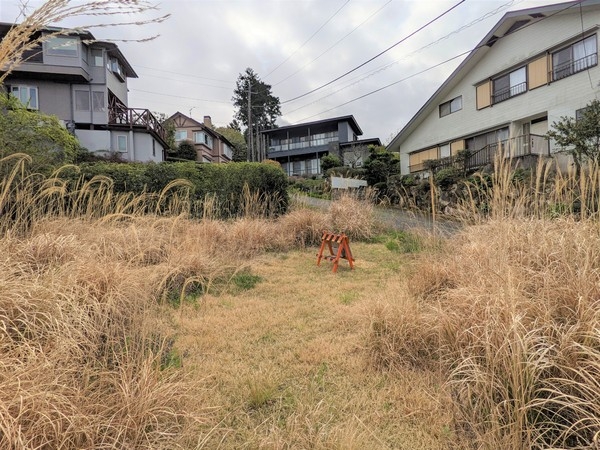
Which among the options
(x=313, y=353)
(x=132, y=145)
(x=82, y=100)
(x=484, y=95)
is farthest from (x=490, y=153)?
(x=82, y=100)

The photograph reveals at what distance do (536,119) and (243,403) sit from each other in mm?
17249

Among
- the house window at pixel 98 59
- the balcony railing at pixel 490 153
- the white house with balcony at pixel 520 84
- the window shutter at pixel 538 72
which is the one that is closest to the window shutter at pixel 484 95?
the white house with balcony at pixel 520 84

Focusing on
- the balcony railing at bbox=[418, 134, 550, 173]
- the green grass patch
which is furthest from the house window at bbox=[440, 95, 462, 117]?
the green grass patch

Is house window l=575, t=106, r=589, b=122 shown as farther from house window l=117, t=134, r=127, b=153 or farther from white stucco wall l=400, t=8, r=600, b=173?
house window l=117, t=134, r=127, b=153

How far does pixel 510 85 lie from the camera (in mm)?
15273

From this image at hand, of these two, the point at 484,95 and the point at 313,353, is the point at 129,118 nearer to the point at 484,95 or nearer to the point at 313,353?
the point at 484,95

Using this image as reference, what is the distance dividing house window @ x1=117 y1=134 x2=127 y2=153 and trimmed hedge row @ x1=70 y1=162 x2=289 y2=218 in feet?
46.5

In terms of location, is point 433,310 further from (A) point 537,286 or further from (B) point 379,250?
(B) point 379,250

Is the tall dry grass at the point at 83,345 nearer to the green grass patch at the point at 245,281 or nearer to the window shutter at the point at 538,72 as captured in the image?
the green grass patch at the point at 245,281

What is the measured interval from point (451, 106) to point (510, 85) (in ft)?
12.0

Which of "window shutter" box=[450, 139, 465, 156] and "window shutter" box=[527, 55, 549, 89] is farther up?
"window shutter" box=[527, 55, 549, 89]

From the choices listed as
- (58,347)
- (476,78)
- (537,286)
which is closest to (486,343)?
(537,286)

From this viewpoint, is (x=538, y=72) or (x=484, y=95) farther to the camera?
(x=484, y=95)

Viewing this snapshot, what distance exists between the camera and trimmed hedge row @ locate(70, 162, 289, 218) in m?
8.34
